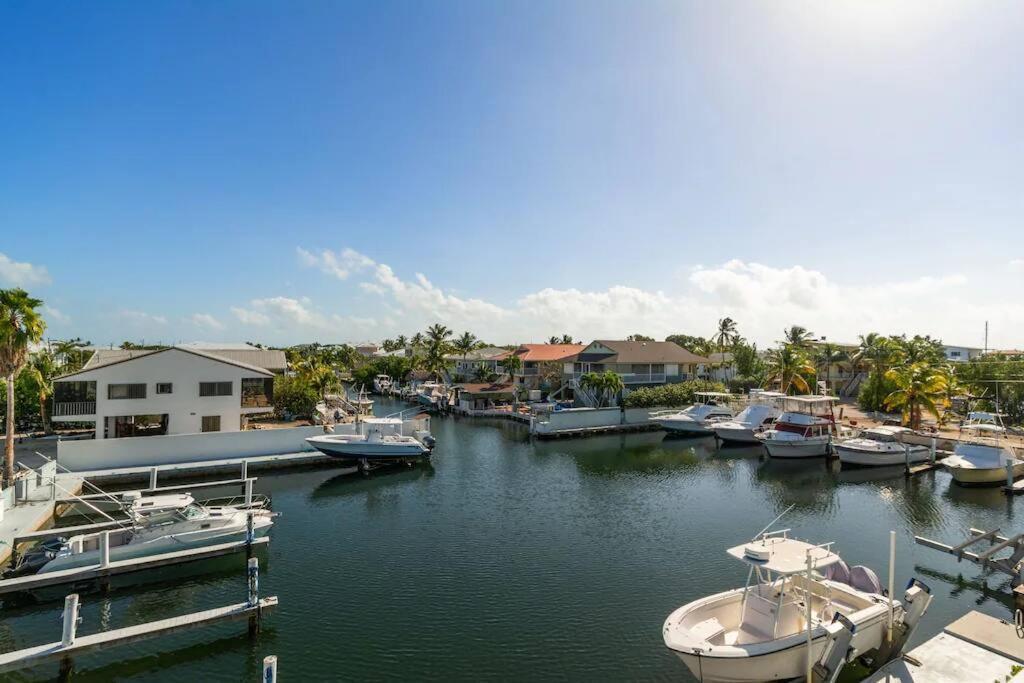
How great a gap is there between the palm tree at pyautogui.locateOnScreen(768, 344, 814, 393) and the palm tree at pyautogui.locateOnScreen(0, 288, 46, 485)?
60975mm

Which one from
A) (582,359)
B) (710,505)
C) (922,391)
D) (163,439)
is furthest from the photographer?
(582,359)

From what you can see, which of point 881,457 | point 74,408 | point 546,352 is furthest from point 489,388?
point 74,408

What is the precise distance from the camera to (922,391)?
43.5 meters

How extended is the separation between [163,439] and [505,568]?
2668 cm

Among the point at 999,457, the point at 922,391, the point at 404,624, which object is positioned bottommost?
the point at 404,624

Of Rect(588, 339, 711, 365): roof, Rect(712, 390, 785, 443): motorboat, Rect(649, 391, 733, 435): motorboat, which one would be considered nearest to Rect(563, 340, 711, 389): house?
Rect(588, 339, 711, 365): roof

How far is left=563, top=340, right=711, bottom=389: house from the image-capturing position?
65188 millimetres

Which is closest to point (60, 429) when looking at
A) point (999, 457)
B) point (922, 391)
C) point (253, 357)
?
point (253, 357)

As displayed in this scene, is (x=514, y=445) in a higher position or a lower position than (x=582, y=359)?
lower

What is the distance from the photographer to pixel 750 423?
159 ft

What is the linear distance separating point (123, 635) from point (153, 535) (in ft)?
25.6

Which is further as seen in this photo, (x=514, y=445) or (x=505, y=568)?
(x=514, y=445)

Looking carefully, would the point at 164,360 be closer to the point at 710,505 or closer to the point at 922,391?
the point at 710,505

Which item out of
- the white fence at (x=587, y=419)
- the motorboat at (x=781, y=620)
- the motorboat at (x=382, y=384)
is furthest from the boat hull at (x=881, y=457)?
the motorboat at (x=382, y=384)
